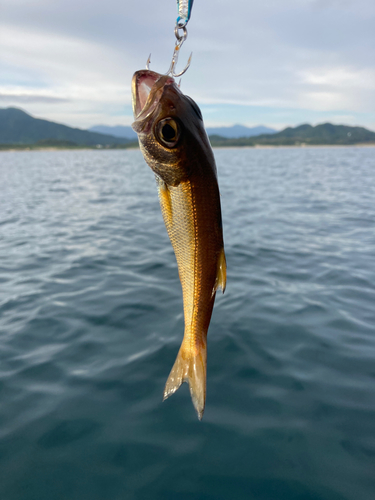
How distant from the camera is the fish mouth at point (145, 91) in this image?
2018 millimetres

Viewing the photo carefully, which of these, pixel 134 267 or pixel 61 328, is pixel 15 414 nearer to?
pixel 61 328

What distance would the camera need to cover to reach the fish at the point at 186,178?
2023 mm

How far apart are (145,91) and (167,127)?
29 cm

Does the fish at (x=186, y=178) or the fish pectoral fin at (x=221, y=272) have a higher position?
the fish at (x=186, y=178)

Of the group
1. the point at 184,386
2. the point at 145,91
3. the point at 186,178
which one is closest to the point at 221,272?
the point at 186,178

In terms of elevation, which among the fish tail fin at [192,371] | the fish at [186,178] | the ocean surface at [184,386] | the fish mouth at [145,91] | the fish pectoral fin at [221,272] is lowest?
the ocean surface at [184,386]

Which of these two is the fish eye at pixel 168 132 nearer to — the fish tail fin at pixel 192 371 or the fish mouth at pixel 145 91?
the fish mouth at pixel 145 91

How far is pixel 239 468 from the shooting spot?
3361 millimetres

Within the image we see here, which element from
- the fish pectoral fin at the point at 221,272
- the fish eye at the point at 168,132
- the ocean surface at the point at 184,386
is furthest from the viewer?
the ocean surface at the point at 184,386

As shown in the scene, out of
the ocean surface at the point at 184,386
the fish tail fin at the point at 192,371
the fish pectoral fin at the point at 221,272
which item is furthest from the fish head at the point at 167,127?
the ocean surface at the point at 184,386

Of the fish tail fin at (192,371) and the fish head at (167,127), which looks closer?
the fish head at (167,127)

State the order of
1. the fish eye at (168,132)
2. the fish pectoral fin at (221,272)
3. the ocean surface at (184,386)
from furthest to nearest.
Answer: the ocean surface at (184,386)
the fish pectoral fin at (221,272)
the fish eye at (168,132)

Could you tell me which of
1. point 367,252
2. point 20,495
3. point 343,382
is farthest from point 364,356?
point 367,252

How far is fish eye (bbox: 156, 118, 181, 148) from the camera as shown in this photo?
78.9 inches
